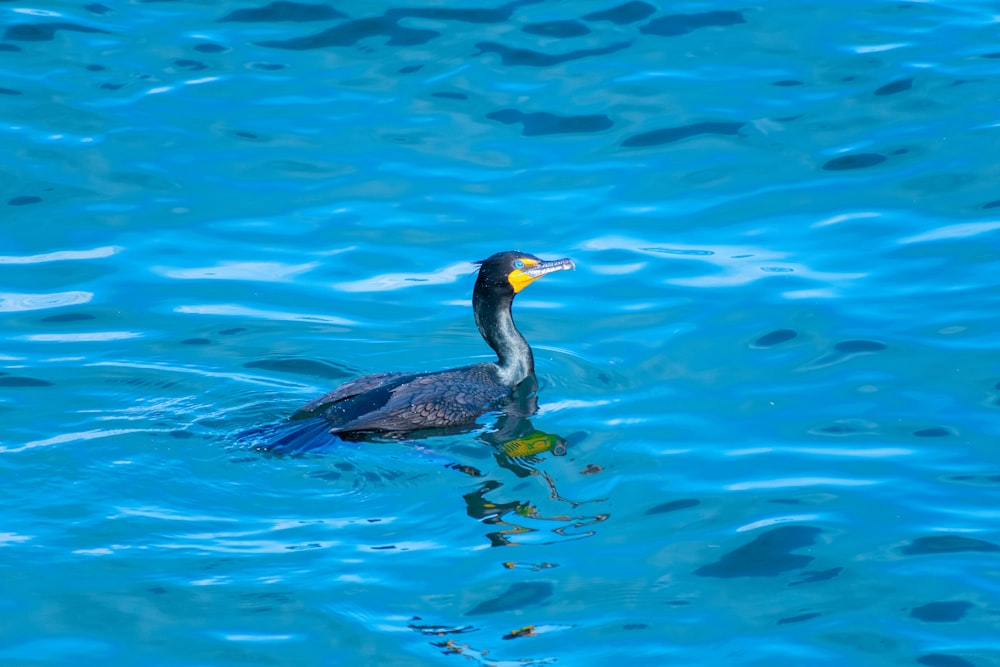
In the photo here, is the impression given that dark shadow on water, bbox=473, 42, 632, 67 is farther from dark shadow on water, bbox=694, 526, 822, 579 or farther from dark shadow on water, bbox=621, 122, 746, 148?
dark shadow on water, bbox=694, 526, 822, 579

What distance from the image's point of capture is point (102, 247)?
32.4 ft

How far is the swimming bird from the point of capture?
297 inches

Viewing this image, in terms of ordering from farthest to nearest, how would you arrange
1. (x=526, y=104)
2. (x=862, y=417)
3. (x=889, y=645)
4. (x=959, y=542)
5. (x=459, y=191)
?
(x=526, y=104), (x=459, y=191), (x=862, y=417), (x=959, y=542), (x=889, y=645)

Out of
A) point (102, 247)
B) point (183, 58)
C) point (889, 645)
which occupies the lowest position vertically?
point (889, 645)

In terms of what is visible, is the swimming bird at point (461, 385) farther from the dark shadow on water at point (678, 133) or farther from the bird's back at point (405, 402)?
the dark shadow on water at point (678, 133)

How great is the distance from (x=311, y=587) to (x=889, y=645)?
8.11 feet

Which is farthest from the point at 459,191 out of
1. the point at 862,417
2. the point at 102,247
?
the point at 862,417

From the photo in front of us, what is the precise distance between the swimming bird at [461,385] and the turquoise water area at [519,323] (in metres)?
0.17

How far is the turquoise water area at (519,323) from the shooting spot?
19.1ft

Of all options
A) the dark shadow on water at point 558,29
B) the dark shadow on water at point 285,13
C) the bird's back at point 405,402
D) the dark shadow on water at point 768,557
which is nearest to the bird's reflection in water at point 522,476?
the bird's back at point 405,402

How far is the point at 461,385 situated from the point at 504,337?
0.59 metres

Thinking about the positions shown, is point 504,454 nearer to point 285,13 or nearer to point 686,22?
point 686,22

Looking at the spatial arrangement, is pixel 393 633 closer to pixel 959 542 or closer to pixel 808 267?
pixel 959 542

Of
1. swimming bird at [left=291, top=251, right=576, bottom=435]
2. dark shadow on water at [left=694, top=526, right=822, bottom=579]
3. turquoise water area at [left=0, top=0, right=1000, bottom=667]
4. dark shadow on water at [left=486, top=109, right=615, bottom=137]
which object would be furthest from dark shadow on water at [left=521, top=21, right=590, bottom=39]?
dark shadow on water at [left=694, top=526, right=822, bottom=579]
